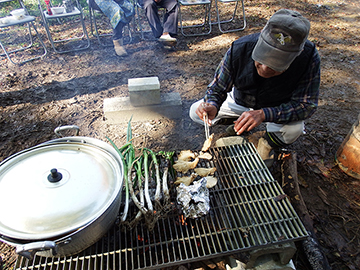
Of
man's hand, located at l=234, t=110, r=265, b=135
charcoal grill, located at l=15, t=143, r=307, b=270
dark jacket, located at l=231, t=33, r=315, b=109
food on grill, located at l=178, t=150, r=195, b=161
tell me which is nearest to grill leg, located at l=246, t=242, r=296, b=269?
charcoal grill, located at l=15, t=143, r=307, b=270

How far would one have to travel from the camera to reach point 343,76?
5.00 meters

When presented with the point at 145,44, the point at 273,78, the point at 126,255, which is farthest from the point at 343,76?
the point at 126,255

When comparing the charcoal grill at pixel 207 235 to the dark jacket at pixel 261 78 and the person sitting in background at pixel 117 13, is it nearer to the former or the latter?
the dark jacket at pixel 261 78

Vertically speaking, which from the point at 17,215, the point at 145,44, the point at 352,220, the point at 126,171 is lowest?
the point at 352,220

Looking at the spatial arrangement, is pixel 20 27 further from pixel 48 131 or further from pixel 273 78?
pixel 273 78

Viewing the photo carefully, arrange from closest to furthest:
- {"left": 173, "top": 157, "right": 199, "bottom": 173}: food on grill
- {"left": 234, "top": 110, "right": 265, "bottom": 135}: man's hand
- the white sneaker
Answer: {"left": 173, "top": 157, "right": 199, "bottom": 173}: food on grill → {"left": 234, "top": 110, "right": 265, "bottom": 135}: man's hand → the white sneaker

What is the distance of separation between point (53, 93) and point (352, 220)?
17.2ft

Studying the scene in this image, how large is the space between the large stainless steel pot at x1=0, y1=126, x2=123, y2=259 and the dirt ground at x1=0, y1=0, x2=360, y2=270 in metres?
1.32

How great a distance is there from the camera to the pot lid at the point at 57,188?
1.27 m

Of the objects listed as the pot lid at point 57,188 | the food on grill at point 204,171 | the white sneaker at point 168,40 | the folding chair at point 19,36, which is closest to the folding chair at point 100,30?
the white sneaker at point 168,40

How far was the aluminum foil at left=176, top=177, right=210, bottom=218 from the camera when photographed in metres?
1.71

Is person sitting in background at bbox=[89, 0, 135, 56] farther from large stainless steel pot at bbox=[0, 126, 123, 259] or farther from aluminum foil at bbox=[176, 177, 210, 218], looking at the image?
aluminum foil at bbox=[176, 177, 210, 218]

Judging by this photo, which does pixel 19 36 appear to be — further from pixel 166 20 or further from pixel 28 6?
pixel 166 20

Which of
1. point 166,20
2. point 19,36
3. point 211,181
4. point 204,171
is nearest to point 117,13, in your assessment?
point 166,20
